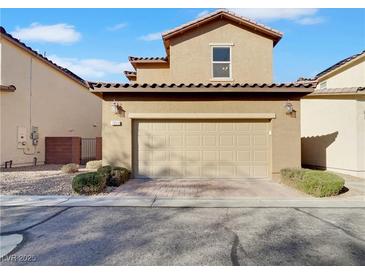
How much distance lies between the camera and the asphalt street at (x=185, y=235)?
3918mm

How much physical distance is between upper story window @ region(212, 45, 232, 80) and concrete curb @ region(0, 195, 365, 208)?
23.4 feet

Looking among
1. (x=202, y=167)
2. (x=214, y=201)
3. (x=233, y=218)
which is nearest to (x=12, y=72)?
(x=202, y=167)

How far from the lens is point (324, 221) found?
5598 millimetres

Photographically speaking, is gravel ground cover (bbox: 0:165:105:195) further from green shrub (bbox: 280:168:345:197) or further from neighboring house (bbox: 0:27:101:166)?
green shrub (bbox: 280:168:345:197)

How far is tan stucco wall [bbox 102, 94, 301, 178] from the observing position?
33.0 feet

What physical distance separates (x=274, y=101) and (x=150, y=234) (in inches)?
293

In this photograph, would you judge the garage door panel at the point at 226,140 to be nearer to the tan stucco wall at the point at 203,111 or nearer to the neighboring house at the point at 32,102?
the tan stucco wall at the point at 203,111

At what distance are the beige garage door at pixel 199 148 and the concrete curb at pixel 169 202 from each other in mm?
2914

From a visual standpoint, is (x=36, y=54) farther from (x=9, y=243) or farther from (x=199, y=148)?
(x=9, y=243)

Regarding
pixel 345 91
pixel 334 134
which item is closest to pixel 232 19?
pixel 345 91

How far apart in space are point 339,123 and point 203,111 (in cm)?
657

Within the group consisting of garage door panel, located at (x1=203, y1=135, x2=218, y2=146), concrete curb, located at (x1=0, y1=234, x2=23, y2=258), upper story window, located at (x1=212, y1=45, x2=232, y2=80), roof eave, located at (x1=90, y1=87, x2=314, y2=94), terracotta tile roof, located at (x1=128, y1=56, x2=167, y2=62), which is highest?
terracotta tile roof, located at (x1=128, y1=56, x2=167, y2=62)

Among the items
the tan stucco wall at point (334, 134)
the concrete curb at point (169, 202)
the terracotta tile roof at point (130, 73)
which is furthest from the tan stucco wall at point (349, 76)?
the terracotta tile roof at point (130, 73)

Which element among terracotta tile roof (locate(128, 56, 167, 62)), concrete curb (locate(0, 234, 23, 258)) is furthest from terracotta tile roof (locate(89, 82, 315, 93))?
concrete curb (locate(0, 234, 23, 258))
